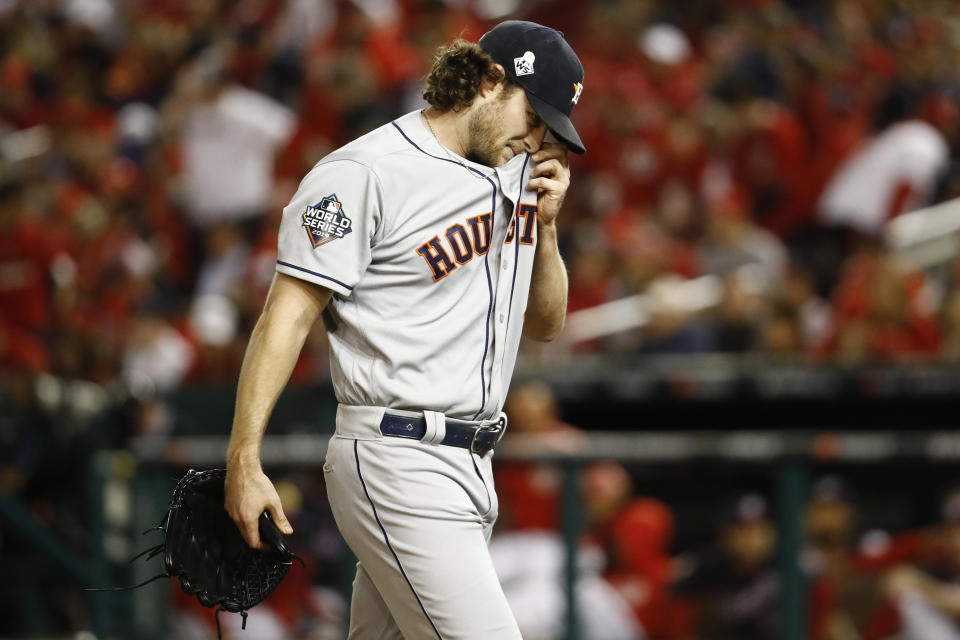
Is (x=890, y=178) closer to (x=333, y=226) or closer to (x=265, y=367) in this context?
(x=333, y=226)

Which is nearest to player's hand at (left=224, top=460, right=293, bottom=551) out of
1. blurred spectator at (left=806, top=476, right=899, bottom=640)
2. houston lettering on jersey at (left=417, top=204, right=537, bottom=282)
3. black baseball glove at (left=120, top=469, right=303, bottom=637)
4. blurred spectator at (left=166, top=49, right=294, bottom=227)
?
black baseball glove at (left=120, top=469, right=303, bottom=637)

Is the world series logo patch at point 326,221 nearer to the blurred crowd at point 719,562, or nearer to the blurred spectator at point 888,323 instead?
the blurred crowd at point 719,562

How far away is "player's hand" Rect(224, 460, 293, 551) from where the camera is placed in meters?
2.43

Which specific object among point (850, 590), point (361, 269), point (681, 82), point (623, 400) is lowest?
point (850, 590)

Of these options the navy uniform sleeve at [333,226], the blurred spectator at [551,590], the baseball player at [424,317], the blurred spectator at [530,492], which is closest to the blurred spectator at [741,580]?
the blurred spectator at [551,590]

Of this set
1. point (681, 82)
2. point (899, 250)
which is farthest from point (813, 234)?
point (681, 82)

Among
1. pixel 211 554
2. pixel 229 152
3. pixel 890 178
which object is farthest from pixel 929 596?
pixel 229 152

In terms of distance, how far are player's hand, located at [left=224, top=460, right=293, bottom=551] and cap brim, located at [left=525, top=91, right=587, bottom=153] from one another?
34.4 inches

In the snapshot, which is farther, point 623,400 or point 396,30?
point 396,30

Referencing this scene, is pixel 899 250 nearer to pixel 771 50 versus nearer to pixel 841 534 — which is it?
pixel 771 50

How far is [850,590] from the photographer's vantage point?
15.3 ft

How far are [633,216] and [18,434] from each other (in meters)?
3.60

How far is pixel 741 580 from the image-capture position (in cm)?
489

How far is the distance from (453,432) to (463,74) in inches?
28.2
